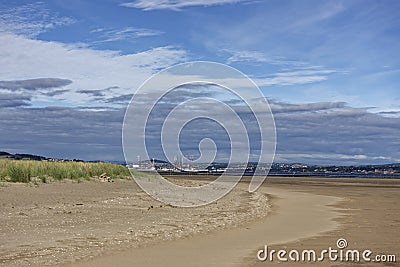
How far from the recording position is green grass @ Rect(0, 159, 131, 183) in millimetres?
31062

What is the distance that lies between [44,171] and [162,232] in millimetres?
23133

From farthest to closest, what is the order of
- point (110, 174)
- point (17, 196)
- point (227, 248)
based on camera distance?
1. point (110, 174)
2. point (17, 196)
3. point (227, 248)

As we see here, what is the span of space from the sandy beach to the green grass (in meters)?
7.05

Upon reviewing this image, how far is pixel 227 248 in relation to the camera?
515 inches

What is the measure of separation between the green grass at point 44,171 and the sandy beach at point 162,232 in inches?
277

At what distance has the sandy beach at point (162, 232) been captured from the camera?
11.5 metres

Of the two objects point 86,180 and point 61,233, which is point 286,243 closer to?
point 61,233

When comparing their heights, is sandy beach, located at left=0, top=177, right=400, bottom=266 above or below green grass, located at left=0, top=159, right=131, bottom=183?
below

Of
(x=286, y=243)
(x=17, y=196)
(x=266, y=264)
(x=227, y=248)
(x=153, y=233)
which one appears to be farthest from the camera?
(x=17, y=196)

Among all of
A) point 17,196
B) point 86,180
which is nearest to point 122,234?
point 17,196

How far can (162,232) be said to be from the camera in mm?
15281

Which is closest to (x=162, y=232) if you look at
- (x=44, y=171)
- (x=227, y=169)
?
(x=44, y=171)

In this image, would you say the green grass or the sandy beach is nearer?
the sandy beach

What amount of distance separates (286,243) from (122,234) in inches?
174
